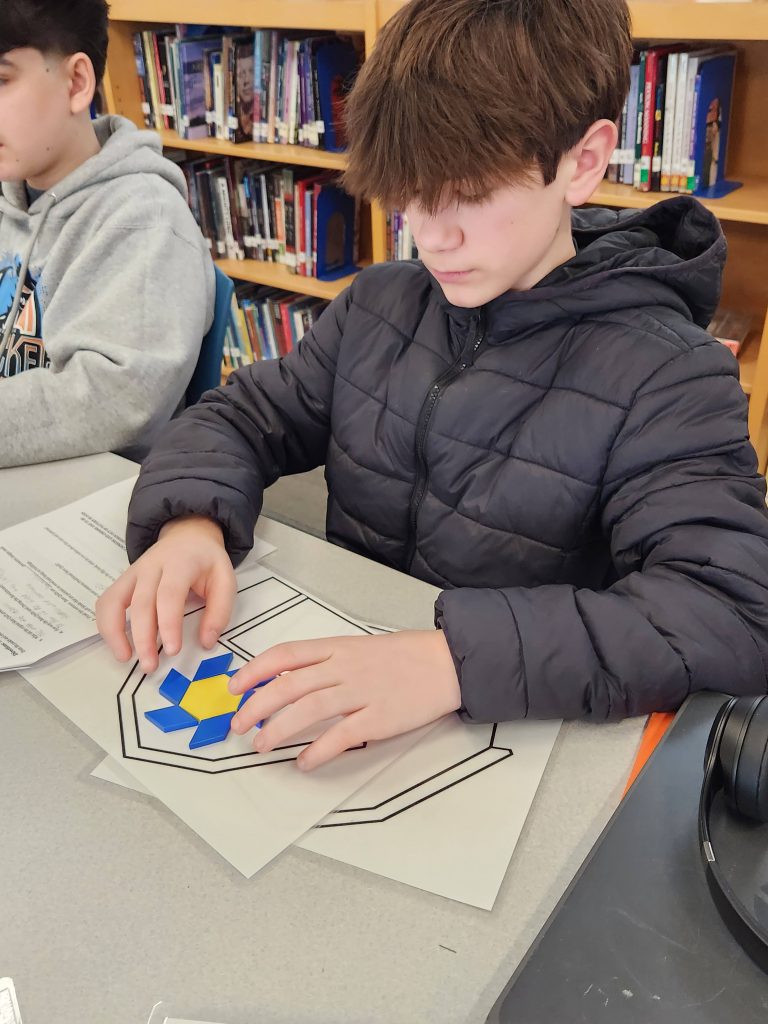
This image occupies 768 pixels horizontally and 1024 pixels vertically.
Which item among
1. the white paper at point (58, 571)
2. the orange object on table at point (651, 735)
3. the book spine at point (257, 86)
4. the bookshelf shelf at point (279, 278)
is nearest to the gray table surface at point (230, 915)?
the orange object on table at point (651, 735)

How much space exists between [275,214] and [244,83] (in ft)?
1.15

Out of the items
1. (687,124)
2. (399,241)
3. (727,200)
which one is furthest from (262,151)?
(727,200)

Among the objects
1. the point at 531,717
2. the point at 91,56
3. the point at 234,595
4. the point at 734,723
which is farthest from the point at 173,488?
the point at 91,56

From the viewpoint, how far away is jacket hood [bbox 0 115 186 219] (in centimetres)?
120

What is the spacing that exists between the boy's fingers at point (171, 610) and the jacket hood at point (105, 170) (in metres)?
0.77

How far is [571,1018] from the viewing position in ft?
1.30

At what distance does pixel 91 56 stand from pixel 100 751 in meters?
1.07

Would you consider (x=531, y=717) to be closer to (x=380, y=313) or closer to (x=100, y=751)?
(x=100, y=751)

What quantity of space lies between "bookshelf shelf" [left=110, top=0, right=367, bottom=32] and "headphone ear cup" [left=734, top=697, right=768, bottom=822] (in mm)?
1883

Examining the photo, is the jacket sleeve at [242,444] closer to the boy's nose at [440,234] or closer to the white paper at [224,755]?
the white paper at [224,755]

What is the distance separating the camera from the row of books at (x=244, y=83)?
85.4 inches

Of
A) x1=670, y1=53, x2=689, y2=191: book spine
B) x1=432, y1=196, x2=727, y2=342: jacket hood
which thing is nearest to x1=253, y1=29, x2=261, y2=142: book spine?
x1=670, y1=53, x2=689, y2=191: book spine

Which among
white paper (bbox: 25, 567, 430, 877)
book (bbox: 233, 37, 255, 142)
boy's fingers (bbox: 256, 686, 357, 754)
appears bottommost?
white paper (bbox: 25, 567, 430, 877)

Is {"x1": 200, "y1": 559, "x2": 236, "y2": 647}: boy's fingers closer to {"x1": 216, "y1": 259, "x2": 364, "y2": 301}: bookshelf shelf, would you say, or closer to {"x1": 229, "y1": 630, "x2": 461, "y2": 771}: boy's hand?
{"x1": 229, "y1": 630, "x2": 461, "y2": 771}: boy's hand
